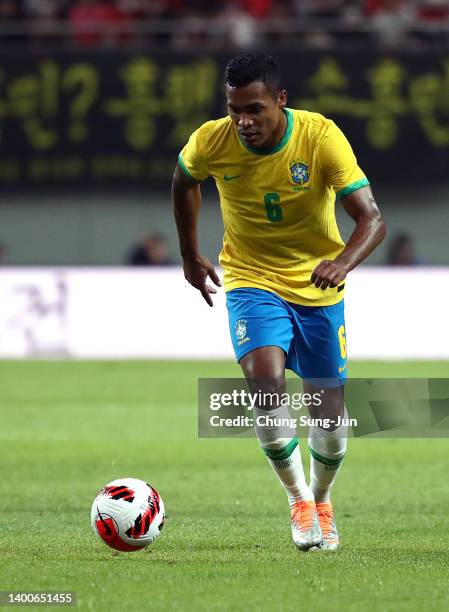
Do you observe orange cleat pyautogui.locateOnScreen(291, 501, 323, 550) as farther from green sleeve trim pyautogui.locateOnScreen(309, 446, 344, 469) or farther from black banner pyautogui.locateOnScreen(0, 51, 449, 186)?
black banner pyautogui.locateOnScreen(0, 51, 449, 186)

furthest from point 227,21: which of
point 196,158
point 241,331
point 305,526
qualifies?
point 305,526

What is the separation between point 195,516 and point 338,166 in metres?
2.30

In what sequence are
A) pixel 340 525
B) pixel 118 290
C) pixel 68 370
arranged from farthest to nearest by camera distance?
pixel 118 290
pixel 68 370
pixel 340 525

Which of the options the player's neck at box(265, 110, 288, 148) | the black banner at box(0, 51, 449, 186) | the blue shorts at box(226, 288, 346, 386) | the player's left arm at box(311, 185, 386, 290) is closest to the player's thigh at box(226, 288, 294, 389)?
the blue shorts at box(226, 288, 346, 386)

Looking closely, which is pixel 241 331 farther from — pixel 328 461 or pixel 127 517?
pixel 127 517

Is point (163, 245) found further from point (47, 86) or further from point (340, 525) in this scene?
point (340, 525)

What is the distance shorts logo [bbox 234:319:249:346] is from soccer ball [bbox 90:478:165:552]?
832mm

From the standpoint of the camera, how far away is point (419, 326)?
1712 cm

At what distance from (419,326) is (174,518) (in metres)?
10.3

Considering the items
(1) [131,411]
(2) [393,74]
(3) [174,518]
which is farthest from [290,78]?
(3) [174,518]

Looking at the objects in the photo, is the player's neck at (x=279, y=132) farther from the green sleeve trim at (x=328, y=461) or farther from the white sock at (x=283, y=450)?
the green sleeve trim at (x=328, y=461)

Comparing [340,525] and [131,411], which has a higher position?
[340,525]

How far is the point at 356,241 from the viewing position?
5.96 m

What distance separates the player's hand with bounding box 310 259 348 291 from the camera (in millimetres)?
5719
